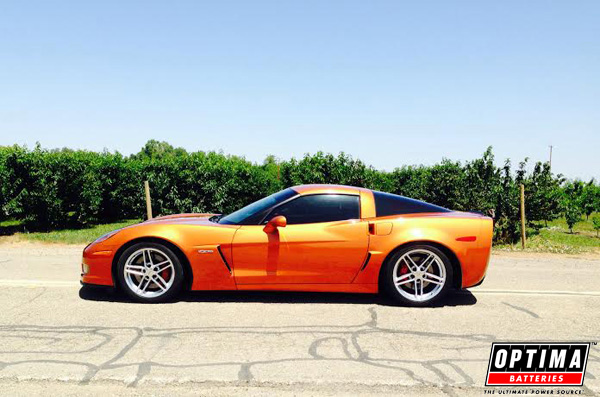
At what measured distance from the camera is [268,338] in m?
3.94

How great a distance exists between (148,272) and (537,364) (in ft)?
12.5

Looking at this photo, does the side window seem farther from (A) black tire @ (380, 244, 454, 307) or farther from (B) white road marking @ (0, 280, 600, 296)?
(B) white road marking @ (0, 280, 600, 296)

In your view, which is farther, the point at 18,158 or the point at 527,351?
the point at 18,158

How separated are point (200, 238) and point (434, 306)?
2700mm

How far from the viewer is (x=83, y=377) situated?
3.13 m

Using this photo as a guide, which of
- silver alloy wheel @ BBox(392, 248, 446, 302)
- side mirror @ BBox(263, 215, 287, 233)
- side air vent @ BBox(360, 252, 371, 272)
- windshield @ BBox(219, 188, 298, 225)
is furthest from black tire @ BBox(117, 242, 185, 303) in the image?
silver alloy wheel @ BBox(392, 248, 446, 302)

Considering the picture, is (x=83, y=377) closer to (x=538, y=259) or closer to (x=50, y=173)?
(x=538, y=259)

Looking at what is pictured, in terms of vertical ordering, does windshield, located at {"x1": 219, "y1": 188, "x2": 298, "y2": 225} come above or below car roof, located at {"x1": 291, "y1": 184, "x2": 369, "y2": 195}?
below

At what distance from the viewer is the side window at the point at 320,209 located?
5141mm

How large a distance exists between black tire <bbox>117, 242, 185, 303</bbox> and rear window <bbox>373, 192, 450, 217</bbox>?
2332mm

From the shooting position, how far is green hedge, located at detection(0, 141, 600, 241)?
12.3 meters

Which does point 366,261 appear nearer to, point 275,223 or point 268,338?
point 275,223

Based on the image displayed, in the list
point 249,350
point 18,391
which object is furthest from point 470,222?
point 18,391

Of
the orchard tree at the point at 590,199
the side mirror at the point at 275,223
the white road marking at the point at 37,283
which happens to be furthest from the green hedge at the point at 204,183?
the side mirror at the point at 275,223
